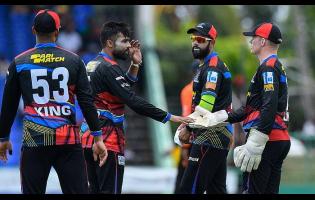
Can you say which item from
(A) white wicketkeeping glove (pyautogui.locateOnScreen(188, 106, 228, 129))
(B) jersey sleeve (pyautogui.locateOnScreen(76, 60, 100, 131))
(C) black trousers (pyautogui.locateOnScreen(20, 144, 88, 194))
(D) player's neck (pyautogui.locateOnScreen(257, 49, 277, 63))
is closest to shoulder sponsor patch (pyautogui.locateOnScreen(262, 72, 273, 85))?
(D) player's neck (pyautogui.locateOnScreen(257, 49, 277, 63))

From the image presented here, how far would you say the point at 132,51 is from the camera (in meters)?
11.1

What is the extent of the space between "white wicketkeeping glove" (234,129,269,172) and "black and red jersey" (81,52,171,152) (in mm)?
1090

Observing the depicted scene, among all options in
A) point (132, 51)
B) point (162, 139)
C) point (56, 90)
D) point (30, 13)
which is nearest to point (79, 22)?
point (30, 13)

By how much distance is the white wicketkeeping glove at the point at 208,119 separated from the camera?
35.5ft

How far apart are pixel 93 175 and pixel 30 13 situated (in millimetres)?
13334

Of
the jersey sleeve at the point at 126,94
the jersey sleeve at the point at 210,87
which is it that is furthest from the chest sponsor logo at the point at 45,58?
the jersey sleeve at the point at 210,87

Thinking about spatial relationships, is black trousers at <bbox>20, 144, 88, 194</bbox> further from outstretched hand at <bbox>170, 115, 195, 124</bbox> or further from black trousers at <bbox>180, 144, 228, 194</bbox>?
black trousers at <bbox>180, 144, 228, 194</bbox>

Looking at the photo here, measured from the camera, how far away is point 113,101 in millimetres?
10836

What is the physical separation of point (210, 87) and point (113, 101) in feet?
4.22

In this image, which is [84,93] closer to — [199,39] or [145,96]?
[199,39]

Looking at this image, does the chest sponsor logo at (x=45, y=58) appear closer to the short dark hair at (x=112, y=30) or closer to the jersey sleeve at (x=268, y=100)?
the short dark hair at (x=112, y=30)

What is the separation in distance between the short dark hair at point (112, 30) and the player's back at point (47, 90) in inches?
61.3

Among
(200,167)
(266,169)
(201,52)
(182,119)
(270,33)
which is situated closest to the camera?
(266,169)

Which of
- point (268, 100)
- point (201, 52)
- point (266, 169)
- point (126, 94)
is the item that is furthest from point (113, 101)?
point (266, 169)
